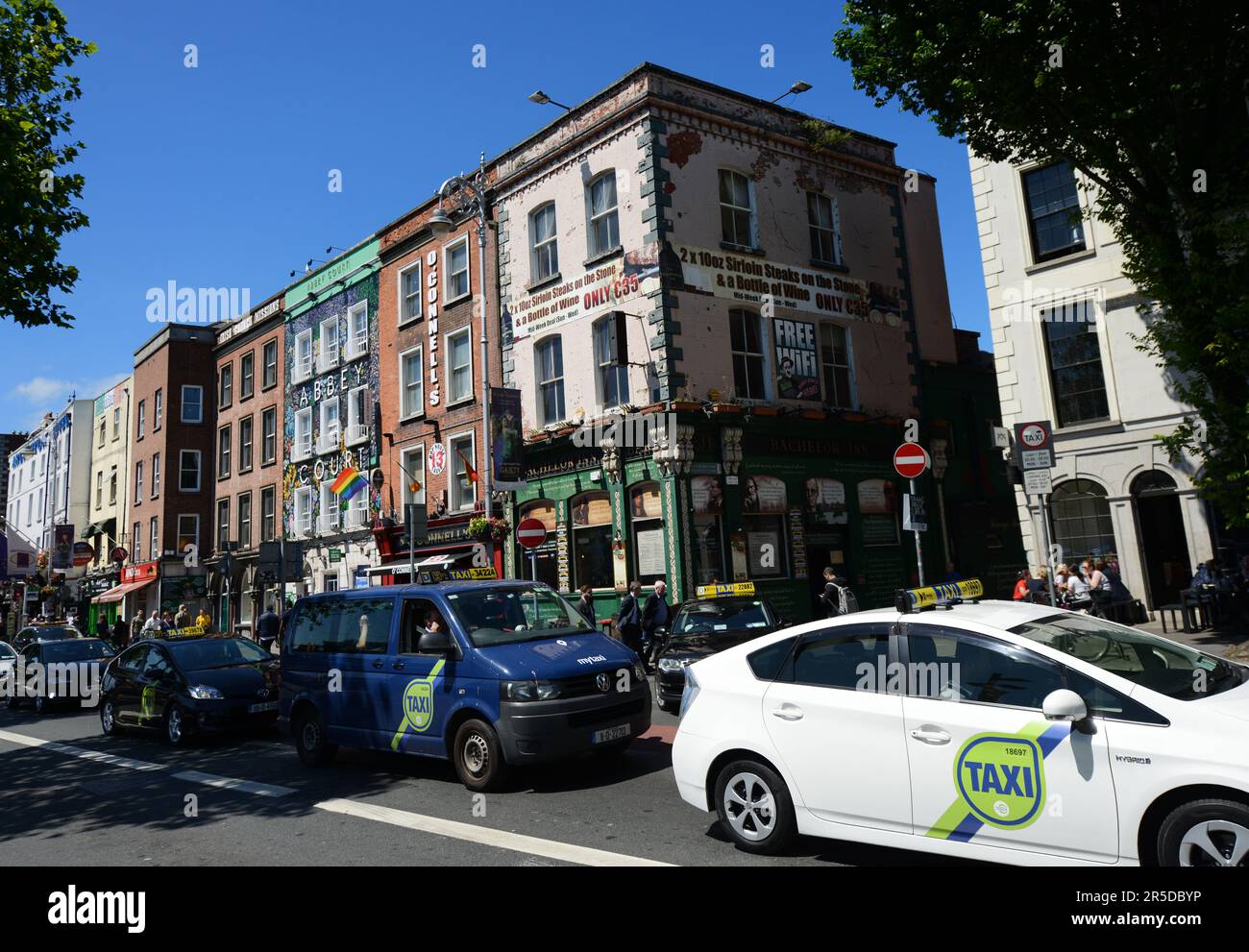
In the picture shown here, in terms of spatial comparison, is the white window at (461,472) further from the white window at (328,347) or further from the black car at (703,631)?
the black car at (703,631)

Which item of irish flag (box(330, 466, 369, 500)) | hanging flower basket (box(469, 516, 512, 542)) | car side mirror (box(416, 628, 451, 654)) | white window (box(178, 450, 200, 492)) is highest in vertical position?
white window (box(178, 450, 200, 492))

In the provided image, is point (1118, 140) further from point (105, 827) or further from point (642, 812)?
→ point (105, 827)

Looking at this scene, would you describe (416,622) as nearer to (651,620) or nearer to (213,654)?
(213,654)

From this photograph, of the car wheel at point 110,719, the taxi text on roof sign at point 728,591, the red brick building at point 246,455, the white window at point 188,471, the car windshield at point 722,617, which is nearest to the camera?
the car windshield at point 722,617

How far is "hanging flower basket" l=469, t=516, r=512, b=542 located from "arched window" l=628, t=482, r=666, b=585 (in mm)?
4633

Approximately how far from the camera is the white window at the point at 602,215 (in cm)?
2133

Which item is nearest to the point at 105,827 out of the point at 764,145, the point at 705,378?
the point at 705,378

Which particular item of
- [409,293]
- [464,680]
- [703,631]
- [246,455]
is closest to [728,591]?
[703,631]

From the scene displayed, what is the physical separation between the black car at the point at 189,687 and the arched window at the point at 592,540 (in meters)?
9.19

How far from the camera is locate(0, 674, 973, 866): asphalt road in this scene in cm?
582

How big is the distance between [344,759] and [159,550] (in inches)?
1355

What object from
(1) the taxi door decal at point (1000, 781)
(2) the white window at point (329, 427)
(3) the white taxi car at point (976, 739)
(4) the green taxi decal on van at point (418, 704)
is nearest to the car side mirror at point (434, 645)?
(4) the green taxi decal on van at point (418, 704)

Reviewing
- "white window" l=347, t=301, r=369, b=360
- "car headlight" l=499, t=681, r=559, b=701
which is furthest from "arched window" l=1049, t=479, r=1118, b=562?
"white window" l=347, t=301, r=369, b=360

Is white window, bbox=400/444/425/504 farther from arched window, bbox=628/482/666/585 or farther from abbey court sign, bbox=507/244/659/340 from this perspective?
arched window, bbox=628/482/666/585
